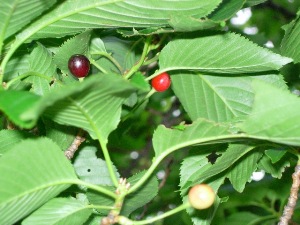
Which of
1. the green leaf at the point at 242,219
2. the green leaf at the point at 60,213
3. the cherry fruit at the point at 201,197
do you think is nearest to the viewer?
the cherry fruit at the point at 201,197

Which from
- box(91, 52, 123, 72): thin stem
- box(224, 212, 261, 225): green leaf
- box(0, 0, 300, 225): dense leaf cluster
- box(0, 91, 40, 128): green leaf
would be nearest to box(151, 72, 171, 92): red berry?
box(0, 0, 300, 225): dense leaf cluster

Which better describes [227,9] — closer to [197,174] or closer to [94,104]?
[197,174]

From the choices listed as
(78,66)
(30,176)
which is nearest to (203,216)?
(78,66)

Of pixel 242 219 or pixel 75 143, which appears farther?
pixel 242 219

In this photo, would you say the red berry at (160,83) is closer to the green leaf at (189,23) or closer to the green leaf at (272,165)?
the green leaf at (189,23)

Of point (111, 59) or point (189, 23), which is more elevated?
point (189, 23)

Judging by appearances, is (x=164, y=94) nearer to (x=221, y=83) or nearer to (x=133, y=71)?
(x=221, y=83)

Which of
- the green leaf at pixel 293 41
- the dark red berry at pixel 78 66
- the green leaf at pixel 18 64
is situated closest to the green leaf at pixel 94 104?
the dark red berry at pixel 78 66
